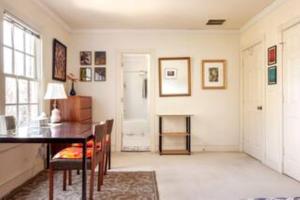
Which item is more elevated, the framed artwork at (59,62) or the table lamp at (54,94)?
the framed artwork at (59,62)

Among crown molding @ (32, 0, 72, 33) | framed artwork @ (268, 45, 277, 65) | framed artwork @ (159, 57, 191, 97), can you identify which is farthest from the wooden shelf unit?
crown molding @ (32, 0, 72, 33)

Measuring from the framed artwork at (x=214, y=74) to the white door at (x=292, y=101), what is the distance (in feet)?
6.14

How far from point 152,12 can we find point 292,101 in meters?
2.43

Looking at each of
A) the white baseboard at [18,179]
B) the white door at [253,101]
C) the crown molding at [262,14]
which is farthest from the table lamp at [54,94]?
the crown molding at [262,14]

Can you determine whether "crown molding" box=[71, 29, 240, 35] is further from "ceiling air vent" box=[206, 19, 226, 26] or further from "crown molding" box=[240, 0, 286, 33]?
"ceiling air vent" box=[206, 19, 226, 26]

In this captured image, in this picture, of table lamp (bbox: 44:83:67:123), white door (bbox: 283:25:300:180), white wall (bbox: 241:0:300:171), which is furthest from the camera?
white wall (bbox: 241:0:300:171)

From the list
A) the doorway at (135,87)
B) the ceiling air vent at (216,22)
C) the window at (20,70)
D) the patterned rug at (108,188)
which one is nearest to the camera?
the patterned rug at (108,188)

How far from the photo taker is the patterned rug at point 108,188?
3.09 metres

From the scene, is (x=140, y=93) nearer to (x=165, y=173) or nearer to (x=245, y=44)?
(x=245, y=44)

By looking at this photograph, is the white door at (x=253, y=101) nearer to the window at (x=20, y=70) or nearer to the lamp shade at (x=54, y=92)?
the lamp shade at (x=54, y=92)

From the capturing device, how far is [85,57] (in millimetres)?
5867

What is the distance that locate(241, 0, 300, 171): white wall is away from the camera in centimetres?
398

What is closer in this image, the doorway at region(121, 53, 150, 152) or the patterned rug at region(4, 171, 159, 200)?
the patterned rug at region(4, 171, 159, 200)

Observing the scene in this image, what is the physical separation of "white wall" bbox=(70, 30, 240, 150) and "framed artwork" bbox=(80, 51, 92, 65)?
0.27ft
